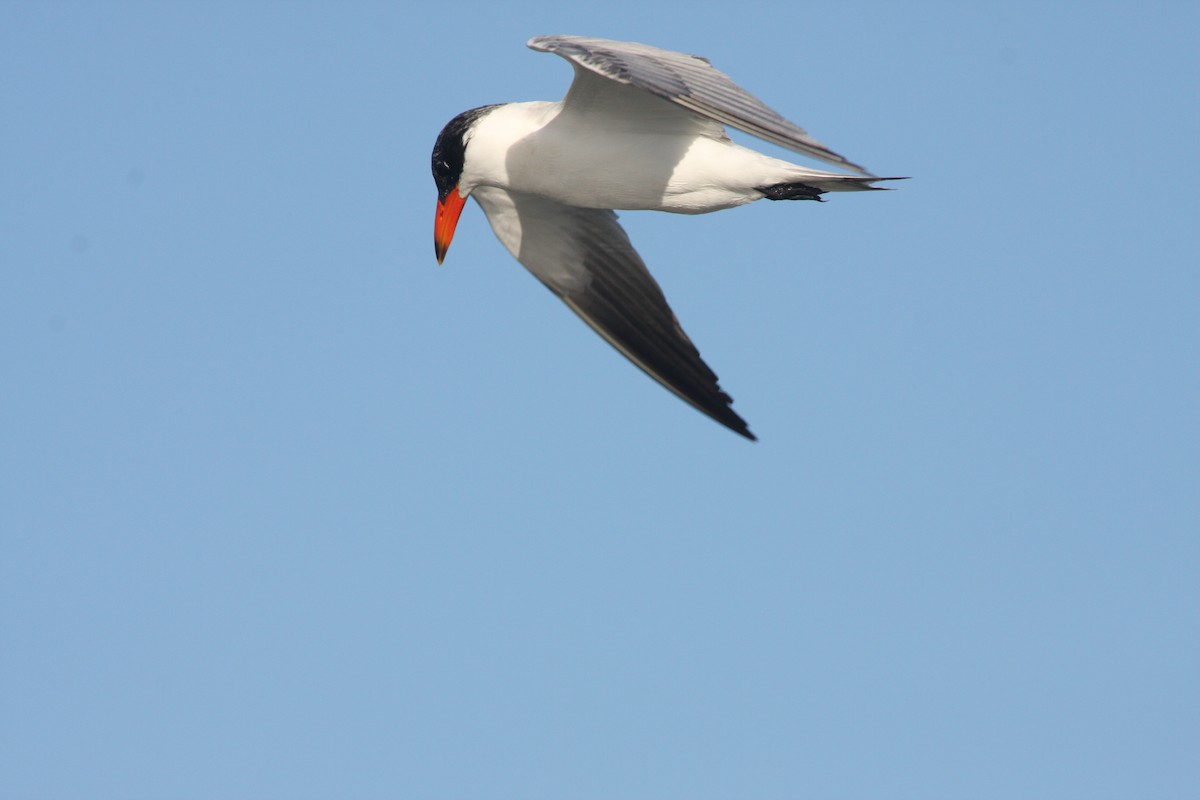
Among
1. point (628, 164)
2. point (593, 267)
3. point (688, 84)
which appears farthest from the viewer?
A: point (593, 267)

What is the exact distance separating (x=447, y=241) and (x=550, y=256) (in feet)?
3.11

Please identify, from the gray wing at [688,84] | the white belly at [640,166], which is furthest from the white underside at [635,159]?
the gray wing at [688,84]

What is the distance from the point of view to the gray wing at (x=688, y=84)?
838 cm

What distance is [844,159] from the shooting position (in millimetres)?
8352

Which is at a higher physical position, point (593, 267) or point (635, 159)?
point (635, 159)

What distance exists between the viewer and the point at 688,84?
9.17 metres

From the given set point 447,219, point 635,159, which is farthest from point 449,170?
point 635,159

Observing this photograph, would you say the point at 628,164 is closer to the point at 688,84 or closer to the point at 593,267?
the point at 688,84

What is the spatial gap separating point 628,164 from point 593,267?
156 cm

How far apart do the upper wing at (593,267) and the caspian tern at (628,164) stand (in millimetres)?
16

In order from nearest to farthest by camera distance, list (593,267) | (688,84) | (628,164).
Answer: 1. (688,84)
2. (628,164)
3. (593,267)

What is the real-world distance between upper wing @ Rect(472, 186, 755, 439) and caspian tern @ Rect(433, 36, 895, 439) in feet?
0.05

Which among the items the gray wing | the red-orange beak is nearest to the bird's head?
the red-orange beak

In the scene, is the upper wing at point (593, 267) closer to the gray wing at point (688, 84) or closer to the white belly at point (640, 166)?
the white belly at point (640, 166)
